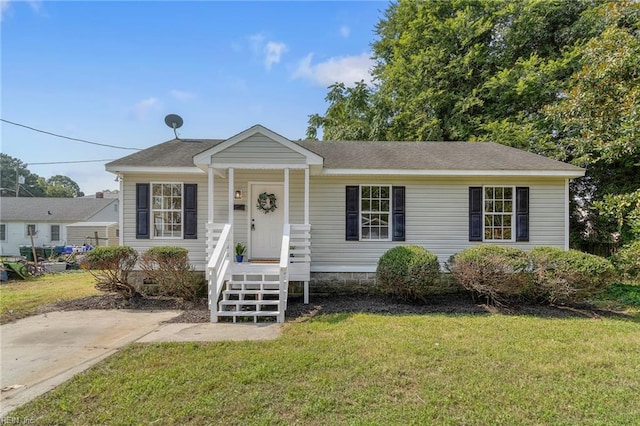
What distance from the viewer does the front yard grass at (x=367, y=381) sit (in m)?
2.88

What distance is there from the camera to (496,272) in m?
6.44

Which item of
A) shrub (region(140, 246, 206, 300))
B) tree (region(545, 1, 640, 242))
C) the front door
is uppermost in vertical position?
tree (region(545, 1, 640, 242))

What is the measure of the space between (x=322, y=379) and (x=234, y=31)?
10.3m

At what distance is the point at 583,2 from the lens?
1357cm

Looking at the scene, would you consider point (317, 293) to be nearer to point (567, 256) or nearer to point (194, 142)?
point (567, 256)

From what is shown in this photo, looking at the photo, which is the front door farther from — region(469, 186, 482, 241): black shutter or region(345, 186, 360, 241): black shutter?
region(469, 186, 482, 241): black shutter

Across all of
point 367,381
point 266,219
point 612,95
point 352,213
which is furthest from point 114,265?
point 612,95

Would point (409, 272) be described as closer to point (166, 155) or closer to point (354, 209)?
point (354, 209)

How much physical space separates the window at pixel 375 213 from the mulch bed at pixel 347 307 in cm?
163

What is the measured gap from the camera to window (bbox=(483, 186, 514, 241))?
833 cm

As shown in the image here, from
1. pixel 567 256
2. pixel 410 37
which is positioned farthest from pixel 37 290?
pixel 410 37

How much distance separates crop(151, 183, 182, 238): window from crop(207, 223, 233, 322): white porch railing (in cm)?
136

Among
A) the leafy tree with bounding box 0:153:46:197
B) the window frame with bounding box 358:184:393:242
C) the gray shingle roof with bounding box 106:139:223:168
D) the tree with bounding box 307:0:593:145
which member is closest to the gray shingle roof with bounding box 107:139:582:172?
the gray shingle roof with bounding box 106:139:223:168

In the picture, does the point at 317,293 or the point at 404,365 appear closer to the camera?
the point at 404,365
